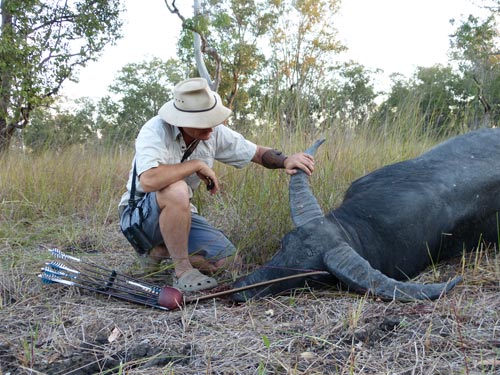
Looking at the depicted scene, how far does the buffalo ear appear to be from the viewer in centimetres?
260

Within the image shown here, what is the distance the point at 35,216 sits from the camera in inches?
225

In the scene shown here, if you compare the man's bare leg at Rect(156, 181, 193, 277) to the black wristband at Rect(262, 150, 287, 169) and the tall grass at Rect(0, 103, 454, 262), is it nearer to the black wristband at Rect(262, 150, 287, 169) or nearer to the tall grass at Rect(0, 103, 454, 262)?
the tall grass at Rect(0, 103, 454, 262)

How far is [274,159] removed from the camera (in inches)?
152

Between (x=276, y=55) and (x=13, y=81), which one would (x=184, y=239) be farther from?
(x=13, y=81)

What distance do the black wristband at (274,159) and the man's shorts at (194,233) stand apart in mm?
634

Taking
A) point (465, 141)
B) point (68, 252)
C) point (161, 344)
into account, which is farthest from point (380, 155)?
point (161, 344)

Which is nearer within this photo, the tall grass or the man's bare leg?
the man's bare leg

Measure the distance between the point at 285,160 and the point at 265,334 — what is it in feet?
4.90

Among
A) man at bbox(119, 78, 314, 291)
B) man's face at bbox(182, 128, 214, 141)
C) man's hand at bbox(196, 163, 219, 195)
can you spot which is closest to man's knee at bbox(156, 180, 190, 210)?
man at bbox(119, 78, 314, 291)

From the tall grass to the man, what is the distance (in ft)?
1.19

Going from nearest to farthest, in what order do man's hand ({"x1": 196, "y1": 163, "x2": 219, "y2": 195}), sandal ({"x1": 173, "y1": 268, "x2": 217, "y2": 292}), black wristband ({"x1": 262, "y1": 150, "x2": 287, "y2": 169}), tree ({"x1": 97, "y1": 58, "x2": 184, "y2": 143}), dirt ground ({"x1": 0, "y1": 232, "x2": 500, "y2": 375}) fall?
1. dirt ground ({"x1": 0, "y1": 232, "x2": 500, "y2": 375})
2. sandal ({"x1": 173, "y1": 268, "x2": 217, "y2": 292})
3. man's hand ({"x1": 196, "y1": 163, "x2": 219, "y2": 195})
4. black wristband ({"x1": 262, "y1": 150, "x2": 287, "y2": 169})
5. tree ({"x1": 97, "y1": 58, "x2": 184, "y2": 143})

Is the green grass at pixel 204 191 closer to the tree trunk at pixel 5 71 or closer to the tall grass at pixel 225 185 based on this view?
the tall grass at pixel 225 185

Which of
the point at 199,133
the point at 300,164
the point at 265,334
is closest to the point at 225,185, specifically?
the point at 199,133

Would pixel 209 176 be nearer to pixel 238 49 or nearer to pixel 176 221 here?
pixel 176 221
